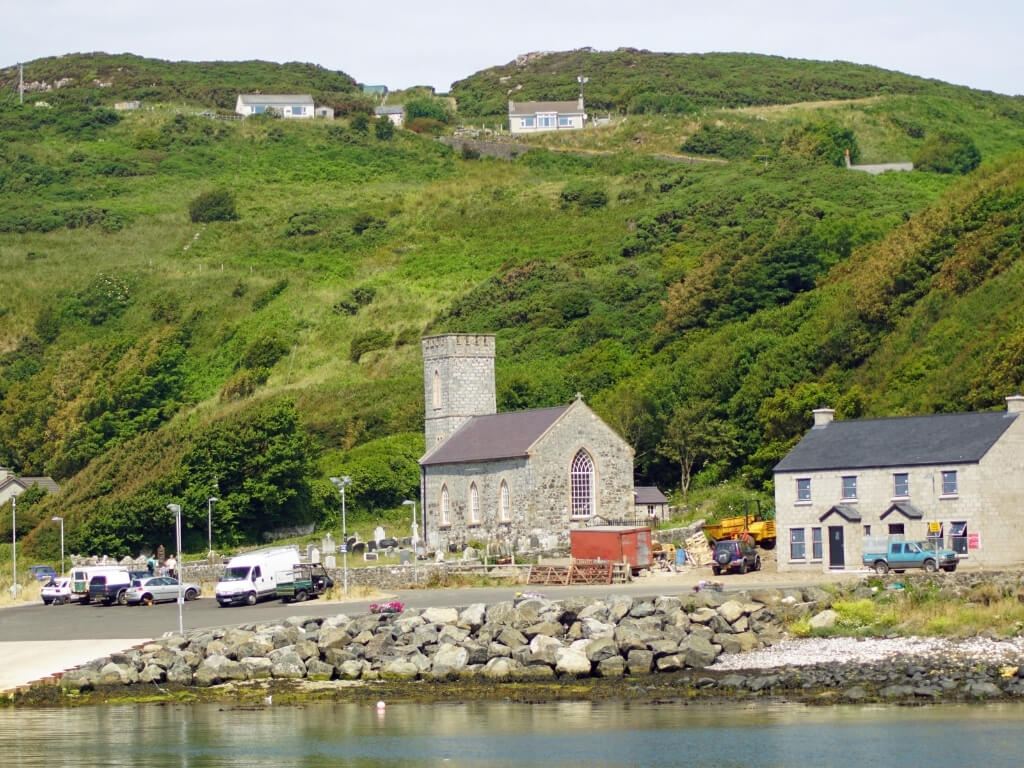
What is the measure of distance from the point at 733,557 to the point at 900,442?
5.91 meters

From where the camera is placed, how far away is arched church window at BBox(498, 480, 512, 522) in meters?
59.4

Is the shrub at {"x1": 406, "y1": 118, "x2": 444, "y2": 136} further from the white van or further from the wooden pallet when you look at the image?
the wooden pallet

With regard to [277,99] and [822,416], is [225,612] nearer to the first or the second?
[822,416]

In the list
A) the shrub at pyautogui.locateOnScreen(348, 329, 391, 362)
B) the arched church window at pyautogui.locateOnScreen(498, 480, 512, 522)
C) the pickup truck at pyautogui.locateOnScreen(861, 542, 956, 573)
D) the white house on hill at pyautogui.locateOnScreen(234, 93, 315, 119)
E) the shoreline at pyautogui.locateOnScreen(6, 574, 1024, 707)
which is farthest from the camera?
the white house on hill at pyautogui.locateOnScreen(234, 93, 315, 119)

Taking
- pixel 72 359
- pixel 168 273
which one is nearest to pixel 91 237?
pixel 168 273

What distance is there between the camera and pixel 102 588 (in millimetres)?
53344

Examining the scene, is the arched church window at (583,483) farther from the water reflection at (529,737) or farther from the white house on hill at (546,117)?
the white house on hill at (546,117)

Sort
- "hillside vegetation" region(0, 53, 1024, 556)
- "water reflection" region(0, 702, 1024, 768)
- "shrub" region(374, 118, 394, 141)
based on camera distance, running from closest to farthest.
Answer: "water reflection" region(0, 702, 1024, 768) < "hillside vegetation" region(0, 53, 1024, 556) < "shrub" region(374, 118, 394, 141)

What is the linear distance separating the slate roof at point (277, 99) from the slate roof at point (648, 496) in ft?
424

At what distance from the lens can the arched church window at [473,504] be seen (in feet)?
200

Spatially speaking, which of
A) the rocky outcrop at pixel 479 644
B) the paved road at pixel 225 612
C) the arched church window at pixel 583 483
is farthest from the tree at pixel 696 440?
the rocky outcrop at pixel 479 644

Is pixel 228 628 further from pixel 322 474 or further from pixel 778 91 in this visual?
pixel 778 91

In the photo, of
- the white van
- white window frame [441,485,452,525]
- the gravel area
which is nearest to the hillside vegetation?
white window frame [441,485,452,525]

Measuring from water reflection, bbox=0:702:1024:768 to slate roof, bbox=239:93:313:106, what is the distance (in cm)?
15642
